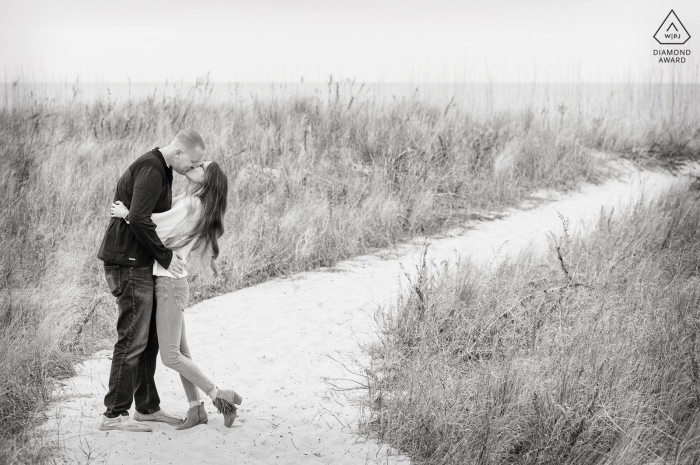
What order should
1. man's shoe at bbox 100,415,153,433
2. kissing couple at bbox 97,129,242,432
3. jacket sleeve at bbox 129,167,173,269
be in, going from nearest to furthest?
jacket sleeve at bbox 129,167,173,269
kissing couple at bbox 97,129,242,432
man's shoe at bbox 100,415,153,433

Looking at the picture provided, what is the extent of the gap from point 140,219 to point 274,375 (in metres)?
1.77

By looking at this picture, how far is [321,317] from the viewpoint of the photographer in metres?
5.77

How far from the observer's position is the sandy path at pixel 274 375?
3598 millimetres

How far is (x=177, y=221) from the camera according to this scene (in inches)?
147

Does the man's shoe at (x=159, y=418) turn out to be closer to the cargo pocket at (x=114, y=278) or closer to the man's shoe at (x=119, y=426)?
the man's shoe at (x=119, y=426)

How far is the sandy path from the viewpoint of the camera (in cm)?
360

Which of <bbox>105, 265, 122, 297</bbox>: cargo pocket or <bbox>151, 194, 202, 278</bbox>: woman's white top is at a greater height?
<bbox>151, 194, 202, 278</bbox>: woman's white top

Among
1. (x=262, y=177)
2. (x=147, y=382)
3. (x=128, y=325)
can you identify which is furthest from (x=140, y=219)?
(x=262, y=177)

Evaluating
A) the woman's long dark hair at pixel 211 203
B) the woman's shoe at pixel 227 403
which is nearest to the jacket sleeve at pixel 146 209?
the woman's long dark hair at pixel 211 203

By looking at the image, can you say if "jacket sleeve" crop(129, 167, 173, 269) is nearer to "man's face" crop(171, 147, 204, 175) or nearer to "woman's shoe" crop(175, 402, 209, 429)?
"man's face" crop(171, 147, 204, 175)

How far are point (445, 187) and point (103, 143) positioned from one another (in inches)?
212

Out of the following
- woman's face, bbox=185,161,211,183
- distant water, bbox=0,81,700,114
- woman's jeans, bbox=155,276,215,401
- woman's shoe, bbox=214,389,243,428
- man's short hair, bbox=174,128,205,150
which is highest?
distant water, bbox=0,81,700,114

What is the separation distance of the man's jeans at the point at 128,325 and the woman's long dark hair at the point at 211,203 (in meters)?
0.37

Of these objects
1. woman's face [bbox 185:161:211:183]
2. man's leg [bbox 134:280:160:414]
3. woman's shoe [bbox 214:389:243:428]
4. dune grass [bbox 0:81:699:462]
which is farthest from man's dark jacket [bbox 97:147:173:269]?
dune grass [bbox 0:81:699:462]
